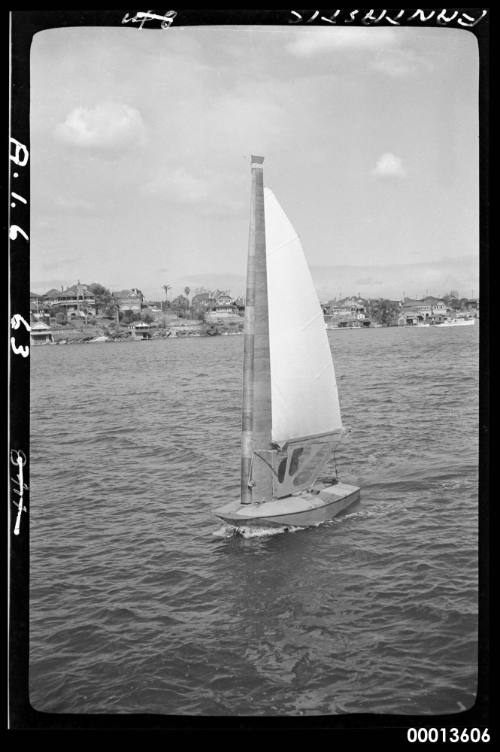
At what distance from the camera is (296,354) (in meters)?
18.9

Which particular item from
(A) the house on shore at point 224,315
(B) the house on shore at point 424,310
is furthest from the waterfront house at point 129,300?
(B) the house on shore at point 424,310

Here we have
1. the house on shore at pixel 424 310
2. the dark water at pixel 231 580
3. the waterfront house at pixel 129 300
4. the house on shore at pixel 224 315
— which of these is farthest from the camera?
the house on shore at pixel 224 315

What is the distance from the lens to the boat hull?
1800 cm

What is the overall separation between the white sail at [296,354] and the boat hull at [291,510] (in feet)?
5.59

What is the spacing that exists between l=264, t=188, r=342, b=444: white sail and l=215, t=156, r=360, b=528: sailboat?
3 centimetres

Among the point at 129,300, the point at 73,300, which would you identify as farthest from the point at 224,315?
the point at 73,300

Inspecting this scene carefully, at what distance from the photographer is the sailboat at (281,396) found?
18.0 meters

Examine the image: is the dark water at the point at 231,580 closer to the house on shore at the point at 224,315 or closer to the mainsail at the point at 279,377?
the mainsail at the point at 279,377

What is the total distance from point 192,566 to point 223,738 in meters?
7.68

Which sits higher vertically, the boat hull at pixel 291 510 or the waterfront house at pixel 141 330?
the waterfront house at pixel 141 330
